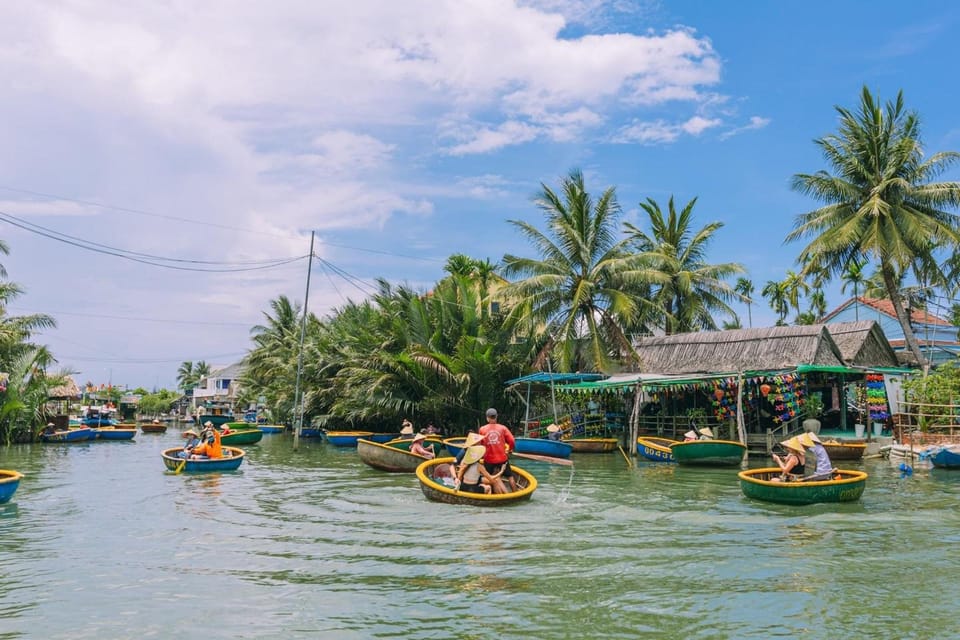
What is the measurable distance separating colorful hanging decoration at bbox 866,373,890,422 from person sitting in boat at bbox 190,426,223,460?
864 inches

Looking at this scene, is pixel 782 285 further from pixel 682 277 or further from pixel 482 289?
pixel 482 289

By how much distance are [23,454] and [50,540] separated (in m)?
20.1

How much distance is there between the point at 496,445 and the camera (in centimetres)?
1430

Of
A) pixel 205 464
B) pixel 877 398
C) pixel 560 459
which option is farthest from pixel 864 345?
pixel 205 464

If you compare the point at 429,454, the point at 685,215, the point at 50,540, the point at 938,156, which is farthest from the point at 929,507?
the point at 685,215

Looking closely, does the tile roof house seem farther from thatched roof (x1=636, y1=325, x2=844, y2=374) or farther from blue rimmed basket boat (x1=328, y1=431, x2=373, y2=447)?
blue rimmed basket boat (x1=328, y1=431, x2=373, y2=447)

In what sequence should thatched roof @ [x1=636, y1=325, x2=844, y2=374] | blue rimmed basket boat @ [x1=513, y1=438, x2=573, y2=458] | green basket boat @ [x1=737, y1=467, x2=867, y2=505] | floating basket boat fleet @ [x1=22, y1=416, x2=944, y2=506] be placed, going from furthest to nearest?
thatched roof @ [x1=636, y1=325, x2=844, y2=374] → blue rimmed basket boat @ [x1=513, y1=438, x2=573, y2=458] → floating basket boat fleet @ [x1=22, y1=416, x2=944, y2=506] → green basket boat @ [x1=737, y1=467, x2=867, y2=505]

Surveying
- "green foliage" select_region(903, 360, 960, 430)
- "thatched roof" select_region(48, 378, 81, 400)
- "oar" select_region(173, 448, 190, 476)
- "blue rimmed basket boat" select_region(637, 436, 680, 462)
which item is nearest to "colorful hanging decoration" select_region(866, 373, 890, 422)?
"green foliage" select_region(903, 360, 960, 430)

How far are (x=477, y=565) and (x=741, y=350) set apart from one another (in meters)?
21.1

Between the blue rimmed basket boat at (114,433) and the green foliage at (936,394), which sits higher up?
the green foliage at (936,394)

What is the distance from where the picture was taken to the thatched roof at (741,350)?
85.8ft

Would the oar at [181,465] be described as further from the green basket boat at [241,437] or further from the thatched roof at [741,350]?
the thatched roof at [741,350]

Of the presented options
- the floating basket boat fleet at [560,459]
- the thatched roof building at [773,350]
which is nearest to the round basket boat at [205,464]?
the floating basket boat fleet at [560,459]

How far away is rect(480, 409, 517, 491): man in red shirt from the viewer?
14188 mm
